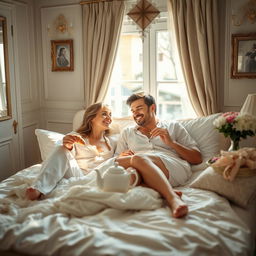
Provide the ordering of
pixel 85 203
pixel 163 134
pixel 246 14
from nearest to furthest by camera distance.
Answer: pixel 85 203 → pixel 163 134 → pixel 246 14

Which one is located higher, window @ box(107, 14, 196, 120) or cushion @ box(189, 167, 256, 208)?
window @ box(107, 14, 196, 120)

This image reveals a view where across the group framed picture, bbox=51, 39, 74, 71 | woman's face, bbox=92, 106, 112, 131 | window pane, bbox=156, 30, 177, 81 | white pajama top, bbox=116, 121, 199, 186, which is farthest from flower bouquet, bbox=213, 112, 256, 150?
framed picture, bbox=51, 39, 74, 71

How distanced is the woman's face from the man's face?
25 cm

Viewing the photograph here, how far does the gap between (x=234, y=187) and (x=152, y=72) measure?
6.15 feet

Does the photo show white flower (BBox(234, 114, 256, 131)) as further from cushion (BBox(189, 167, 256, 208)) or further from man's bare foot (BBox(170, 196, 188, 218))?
man's bare foot (BBox(170, 196, 188, 218))

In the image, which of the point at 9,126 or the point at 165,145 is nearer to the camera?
the point at 165,145

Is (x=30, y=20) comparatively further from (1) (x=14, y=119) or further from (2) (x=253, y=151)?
(2) (x=253, y=151)

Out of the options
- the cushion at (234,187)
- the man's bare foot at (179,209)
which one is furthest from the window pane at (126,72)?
the man's bare foot at (179,209)

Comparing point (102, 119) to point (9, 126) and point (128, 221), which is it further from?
point (128, 221)

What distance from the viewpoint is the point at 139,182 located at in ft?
8.00

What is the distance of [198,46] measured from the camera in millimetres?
3354

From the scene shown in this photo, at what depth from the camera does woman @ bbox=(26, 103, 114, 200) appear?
8.05 feet

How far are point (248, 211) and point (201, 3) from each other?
6.62 feet

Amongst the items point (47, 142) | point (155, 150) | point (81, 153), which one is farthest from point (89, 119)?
point (155, 150)
